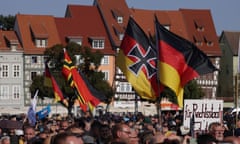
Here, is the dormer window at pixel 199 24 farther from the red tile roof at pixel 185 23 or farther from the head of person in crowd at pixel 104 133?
the head of person in crowd at pixel 104 133

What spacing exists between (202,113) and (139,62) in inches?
129

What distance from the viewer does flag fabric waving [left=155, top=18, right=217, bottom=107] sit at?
13.5 metres

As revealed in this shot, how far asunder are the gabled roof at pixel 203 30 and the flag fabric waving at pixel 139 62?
6852cm

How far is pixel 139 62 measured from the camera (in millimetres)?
15555

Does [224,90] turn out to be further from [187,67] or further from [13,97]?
[187,67]

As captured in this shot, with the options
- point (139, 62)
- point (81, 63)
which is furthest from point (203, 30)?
point (139, 62)

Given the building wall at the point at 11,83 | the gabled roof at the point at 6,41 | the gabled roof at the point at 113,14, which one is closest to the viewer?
the gabled roof at the point at 6,41

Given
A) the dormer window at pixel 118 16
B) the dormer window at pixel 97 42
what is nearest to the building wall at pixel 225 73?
the dormer window at pixel 118 16

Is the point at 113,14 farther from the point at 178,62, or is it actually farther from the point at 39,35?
the point at 178,62

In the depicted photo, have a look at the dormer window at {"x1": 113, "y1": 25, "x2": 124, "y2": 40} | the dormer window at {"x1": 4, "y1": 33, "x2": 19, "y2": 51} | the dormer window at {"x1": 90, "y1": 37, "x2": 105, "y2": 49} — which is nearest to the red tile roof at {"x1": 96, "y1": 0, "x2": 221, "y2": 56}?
the dormer window at {"x1": 113, "y1": 25, "x2": 124, "y2": 40}

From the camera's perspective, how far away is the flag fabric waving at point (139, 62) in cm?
1468

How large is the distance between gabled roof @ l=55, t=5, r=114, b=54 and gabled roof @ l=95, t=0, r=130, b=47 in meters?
0.67

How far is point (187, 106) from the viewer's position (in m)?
12.6

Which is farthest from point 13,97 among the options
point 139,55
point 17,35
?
point 139,55
